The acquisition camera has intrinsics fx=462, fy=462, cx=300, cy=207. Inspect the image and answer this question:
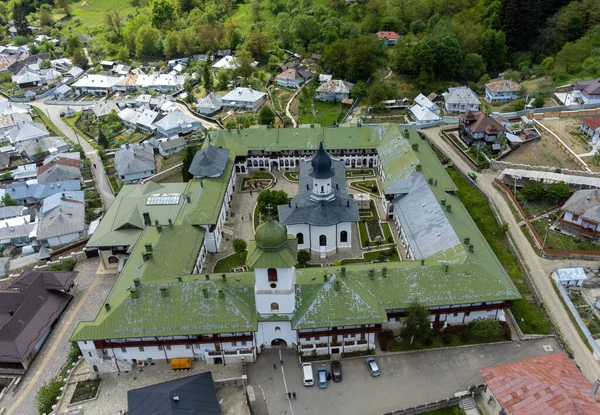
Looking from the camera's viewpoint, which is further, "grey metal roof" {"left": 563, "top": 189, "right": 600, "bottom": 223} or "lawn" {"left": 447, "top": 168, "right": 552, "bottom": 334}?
"grey metal roof" {"left": 563, "top": 189, "right": 600, "bottom": 223}

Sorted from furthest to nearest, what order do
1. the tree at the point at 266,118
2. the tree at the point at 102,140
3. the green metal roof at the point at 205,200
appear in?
the tree at the point at 102,140 < the tree at the point at 266,118 < the green metal roof at the point at 205,200

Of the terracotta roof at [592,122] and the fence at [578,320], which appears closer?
the fence at [578,320]

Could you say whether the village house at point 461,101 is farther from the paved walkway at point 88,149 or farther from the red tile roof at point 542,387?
the paved walkway at point 88,149

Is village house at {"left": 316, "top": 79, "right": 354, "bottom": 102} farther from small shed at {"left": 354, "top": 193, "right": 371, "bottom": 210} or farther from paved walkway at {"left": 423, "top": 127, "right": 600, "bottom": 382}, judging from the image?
small shed at {"left": 354, "top": 193, "right": 371, "bottom": 210}

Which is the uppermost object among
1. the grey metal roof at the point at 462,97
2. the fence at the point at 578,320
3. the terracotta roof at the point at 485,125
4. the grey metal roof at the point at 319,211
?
the grey metal roof at the point at 462,97

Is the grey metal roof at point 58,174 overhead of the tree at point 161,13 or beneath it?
beneath

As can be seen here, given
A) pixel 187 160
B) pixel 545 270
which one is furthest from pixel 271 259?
pixel 187 160

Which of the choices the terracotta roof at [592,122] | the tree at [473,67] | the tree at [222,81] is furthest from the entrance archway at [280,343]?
the tree at [222,81]

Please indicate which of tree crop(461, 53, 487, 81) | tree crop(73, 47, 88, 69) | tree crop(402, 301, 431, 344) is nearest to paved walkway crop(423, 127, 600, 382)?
tree crop(402, 301, 431, 344)
